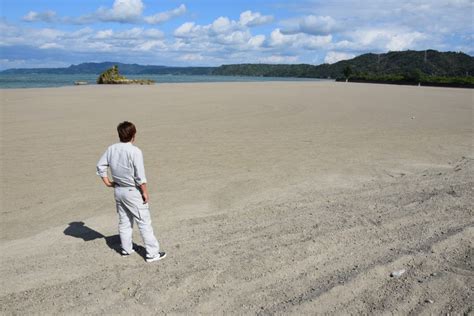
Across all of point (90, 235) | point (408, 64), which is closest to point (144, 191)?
point (90, 235)

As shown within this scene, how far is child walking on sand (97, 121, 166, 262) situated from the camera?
5.11 m

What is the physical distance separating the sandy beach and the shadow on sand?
4 centimetres

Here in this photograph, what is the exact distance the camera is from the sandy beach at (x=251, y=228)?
171 inches

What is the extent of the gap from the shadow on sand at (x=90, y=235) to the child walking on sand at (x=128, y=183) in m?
0.23

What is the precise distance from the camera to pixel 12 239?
20.4 feet

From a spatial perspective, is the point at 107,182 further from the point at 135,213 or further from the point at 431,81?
the point at 431,81

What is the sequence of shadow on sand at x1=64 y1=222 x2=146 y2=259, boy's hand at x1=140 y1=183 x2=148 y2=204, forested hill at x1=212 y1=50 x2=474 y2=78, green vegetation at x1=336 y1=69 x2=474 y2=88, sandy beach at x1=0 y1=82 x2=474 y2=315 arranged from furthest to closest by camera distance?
forested hill at x1=212 y1=50 x2=474 y2=78 → green vegetation at x1=336 y1=69 x2=474 y2=88 → shadow on sand at x1=64 y1=222 x2=146 y2=259 → boy's hand at x1=140 y1=183 x2=148 y2=204 → sandy beach at x1=0 y1=82 x2=474 y2=315

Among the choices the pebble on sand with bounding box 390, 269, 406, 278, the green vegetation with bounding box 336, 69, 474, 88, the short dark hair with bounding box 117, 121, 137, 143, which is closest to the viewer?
the pebble on sand with bounding box 390, 269, 406, 278

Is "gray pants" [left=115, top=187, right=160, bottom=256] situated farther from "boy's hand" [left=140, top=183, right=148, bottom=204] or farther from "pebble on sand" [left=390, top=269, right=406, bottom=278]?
"pebble on sand" [left=390, top=269, right=406, bottom=278]

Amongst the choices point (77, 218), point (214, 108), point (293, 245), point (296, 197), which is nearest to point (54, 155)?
point (77, 218)

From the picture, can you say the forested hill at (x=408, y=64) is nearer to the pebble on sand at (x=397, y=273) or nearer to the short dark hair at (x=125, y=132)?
the pebble on sand at (x=397, y=273)

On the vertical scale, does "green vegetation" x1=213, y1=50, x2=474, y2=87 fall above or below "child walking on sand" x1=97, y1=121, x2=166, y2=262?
above

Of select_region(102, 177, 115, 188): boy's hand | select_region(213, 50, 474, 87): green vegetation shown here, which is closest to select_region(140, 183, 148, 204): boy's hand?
select_region(102, 177, 115, 188): boy's hand

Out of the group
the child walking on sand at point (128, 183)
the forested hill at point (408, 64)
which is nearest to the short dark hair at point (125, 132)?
the child walking on sand at point (128, 183)
